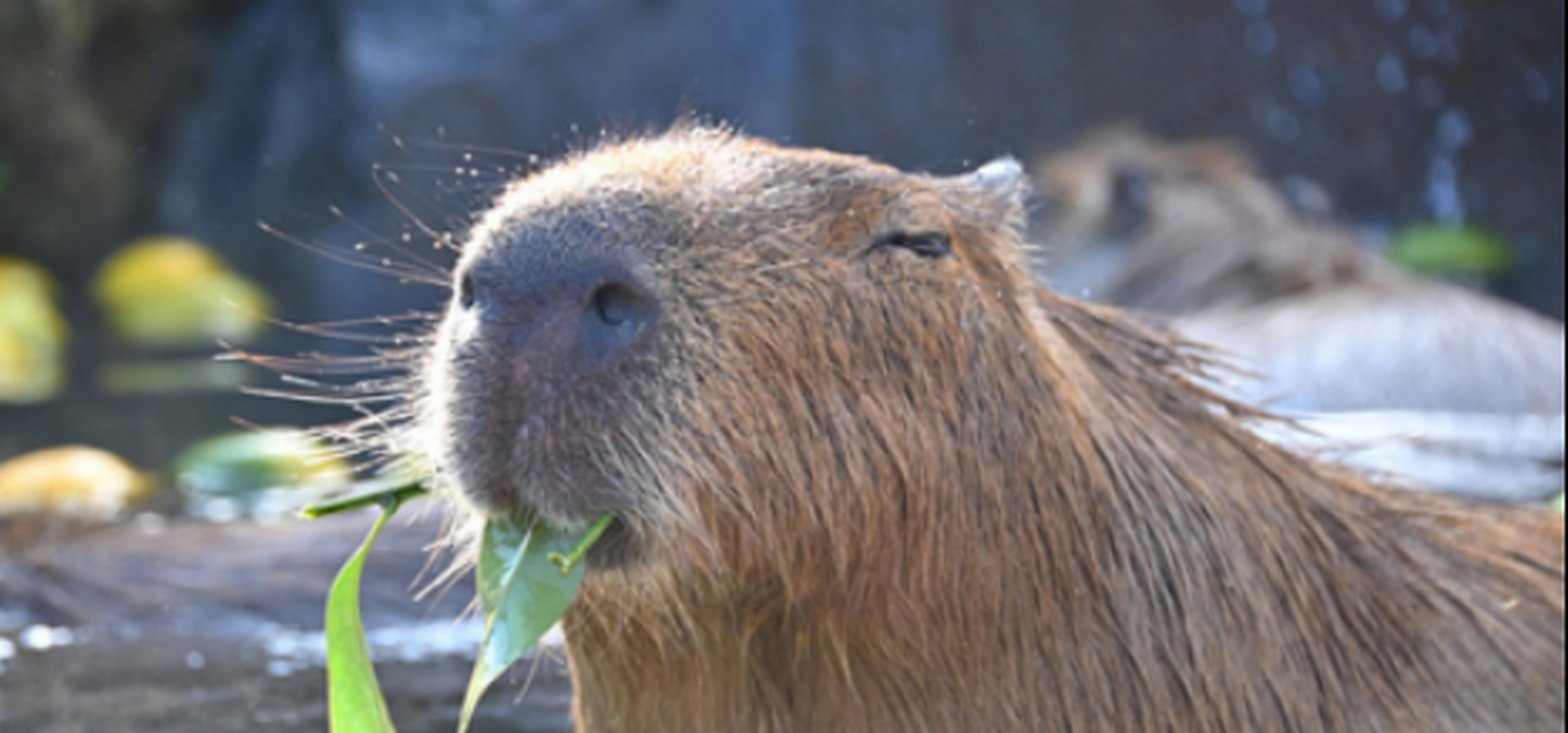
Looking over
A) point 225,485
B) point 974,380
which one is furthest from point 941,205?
point 225,485

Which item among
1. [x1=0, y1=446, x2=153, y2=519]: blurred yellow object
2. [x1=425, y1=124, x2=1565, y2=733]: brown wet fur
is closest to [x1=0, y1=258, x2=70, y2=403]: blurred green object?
[x1=0, y1=446, x2=153, y2=519]: blurred yellow object

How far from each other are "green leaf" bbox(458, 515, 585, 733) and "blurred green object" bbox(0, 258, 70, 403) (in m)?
5.59

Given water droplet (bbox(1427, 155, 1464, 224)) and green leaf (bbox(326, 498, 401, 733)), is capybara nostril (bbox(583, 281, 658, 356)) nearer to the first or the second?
green leaf (bbox(326, 498, 401, 733))

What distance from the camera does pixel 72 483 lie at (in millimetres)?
5152

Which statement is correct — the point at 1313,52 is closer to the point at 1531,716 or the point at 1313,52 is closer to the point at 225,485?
the point at 225,485

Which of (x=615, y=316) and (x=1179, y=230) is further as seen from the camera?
(x=1179, y=230)

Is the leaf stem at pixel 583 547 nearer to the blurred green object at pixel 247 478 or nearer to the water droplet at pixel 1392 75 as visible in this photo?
the blurred green object at pixel 247 478

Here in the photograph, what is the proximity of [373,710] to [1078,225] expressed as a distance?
22.3ft

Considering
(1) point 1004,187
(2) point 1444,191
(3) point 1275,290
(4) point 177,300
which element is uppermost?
(2) point 1444,191

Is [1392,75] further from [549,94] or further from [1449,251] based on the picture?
[549,94]

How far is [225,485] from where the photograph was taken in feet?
18.1

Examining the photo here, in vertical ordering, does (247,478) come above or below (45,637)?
above

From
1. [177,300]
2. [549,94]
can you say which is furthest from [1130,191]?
[177,300]

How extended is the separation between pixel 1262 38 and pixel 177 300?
18.5 ft
